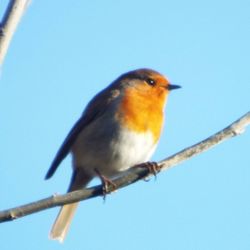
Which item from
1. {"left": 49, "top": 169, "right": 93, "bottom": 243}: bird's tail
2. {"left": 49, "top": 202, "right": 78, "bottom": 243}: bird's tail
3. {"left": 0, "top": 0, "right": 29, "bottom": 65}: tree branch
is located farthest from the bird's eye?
{"left": 0, "top": 0, "right": 29, "bottom": 65}: tree branch

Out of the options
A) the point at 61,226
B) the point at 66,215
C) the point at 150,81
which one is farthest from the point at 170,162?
the point at 150,81

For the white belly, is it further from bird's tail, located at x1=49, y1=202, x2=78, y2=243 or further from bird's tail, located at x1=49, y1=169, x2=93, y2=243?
bird's tail, located at x1=49, y1=202, x2=78, y2=243

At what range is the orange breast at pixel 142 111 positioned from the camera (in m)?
6.49

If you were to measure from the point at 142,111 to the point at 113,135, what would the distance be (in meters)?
0.47

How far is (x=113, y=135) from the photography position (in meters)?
6.46

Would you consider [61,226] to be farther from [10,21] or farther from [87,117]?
[10,21]

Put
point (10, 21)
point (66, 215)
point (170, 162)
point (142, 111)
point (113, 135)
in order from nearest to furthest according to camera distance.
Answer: point (10, 21), point (170, 162), point (113, 135), point (142, 111), point (66, 215)

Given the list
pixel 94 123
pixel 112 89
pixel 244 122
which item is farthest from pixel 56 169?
pixel 244 122

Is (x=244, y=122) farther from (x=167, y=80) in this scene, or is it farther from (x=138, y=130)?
(x=167, y=80)

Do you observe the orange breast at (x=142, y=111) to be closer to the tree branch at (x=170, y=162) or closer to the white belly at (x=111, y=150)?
the white belly at (x=111, y=150)

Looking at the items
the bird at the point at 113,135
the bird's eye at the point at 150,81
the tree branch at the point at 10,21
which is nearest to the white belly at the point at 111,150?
the bird at the point at 113,135

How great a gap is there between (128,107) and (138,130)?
0.36m

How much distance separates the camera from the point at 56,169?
6.54 metres

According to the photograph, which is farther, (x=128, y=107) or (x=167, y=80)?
(x=167, y=80)
